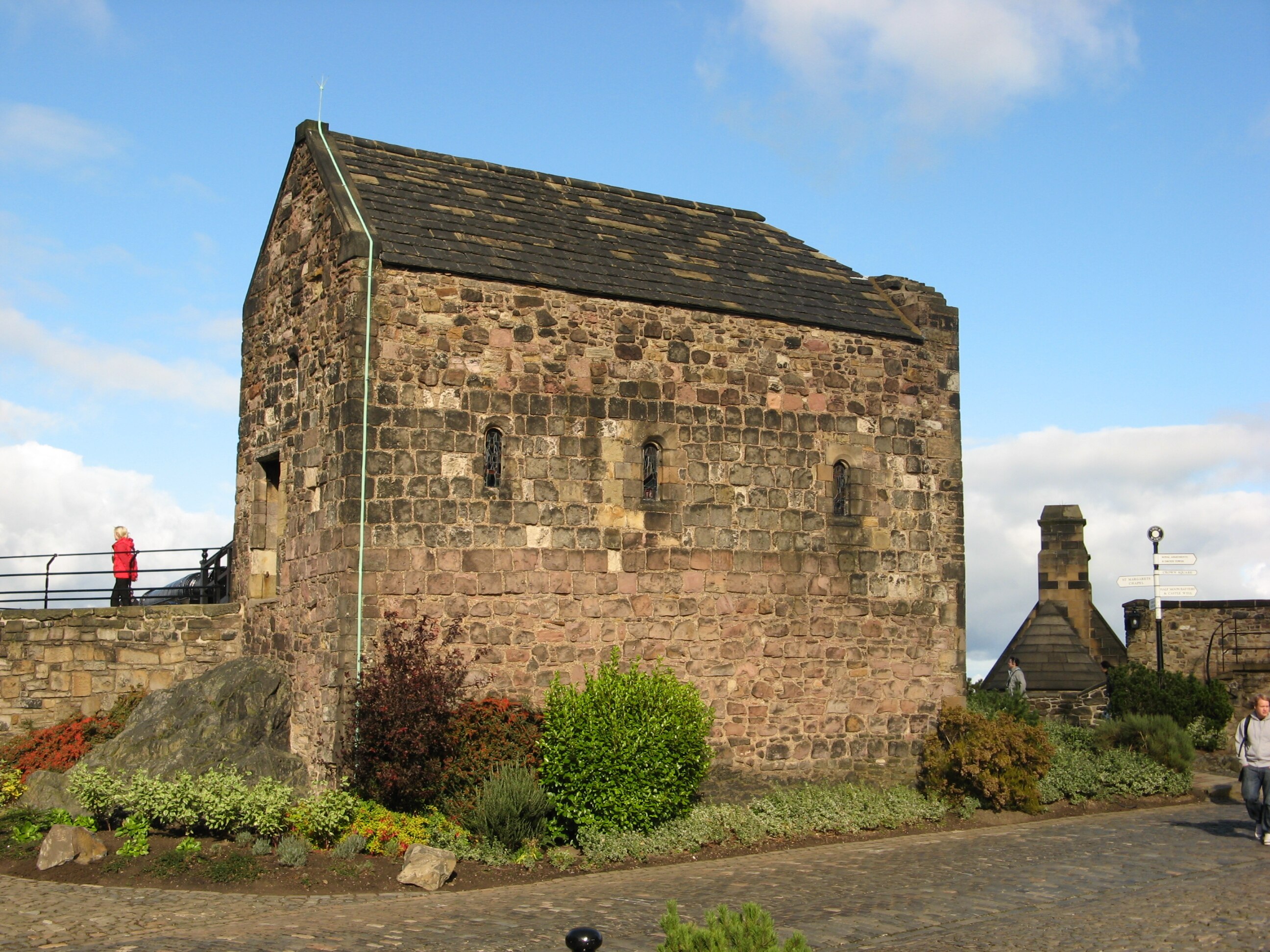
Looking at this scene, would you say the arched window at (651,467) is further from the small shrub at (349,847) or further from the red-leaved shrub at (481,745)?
the small shrub at (349,847)

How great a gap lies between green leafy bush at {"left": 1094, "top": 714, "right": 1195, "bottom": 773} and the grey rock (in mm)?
13789

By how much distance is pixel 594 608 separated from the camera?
1533 cm

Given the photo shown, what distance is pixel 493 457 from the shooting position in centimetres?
1502

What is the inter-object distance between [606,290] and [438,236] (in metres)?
2.19

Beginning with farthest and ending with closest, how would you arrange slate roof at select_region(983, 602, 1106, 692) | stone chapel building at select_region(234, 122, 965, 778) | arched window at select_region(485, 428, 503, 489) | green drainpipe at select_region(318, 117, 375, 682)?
1. slate roof at select_region(983, 602, 1106, 692)
2. arched window at select_region(485, 428, 503, 489)
3. stone chapel building at select_region(234, 122, 965, 778)
4. green drainpipe at select_region(318, 117, 375, 682)

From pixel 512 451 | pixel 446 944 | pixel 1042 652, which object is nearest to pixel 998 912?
pixel 446 944

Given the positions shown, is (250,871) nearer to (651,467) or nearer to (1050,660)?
(651,467)

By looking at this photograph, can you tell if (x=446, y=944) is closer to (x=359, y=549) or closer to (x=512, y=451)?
(x=359, y=549)

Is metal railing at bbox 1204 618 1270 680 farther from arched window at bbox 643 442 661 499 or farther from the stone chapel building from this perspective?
arched window at bbox 643 442 661 499

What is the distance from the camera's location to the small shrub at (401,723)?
13.3 metres

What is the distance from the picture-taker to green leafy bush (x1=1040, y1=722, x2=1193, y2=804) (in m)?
16.7

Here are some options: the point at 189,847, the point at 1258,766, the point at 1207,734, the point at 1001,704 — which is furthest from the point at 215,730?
the point at 1207,734

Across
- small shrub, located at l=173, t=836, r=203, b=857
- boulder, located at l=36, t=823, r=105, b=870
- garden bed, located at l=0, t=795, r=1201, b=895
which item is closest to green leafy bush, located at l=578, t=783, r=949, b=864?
garden bed, located at l=0, t=795, r=1201, b=895

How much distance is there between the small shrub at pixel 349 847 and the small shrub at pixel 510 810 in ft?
3.80
